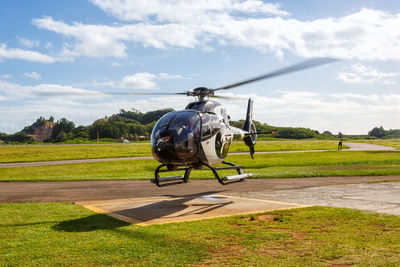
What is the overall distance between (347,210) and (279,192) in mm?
5183

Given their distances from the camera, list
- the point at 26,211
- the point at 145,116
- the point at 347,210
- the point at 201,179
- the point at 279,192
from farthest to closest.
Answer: the point at 145,116, the point at 201,179, the point at 279,192, the point at 26,211, the point at 347,210

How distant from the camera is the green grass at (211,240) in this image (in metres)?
6.51

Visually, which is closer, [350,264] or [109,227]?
[350,264]

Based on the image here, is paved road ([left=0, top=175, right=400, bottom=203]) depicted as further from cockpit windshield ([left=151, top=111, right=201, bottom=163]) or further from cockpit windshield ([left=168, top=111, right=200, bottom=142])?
cockpit windshield ([left=168, top=111, right=200, bottom=142])

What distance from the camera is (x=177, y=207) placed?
1284cm

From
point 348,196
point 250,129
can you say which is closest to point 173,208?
point 348,196

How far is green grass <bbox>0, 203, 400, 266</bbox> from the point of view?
6508mm

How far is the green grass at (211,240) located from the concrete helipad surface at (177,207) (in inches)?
33.9

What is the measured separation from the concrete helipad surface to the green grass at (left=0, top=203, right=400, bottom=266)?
861 millimetres

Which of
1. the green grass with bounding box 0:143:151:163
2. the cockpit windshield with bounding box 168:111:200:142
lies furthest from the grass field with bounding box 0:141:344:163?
the cockpit windshield with bounding box 168:111:200:142

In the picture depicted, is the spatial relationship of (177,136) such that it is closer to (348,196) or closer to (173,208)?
(173,208)

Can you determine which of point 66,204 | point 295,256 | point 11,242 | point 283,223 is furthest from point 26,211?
point 295,256

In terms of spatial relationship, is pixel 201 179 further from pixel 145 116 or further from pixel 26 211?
pixel 145 116

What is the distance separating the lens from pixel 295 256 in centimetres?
662
